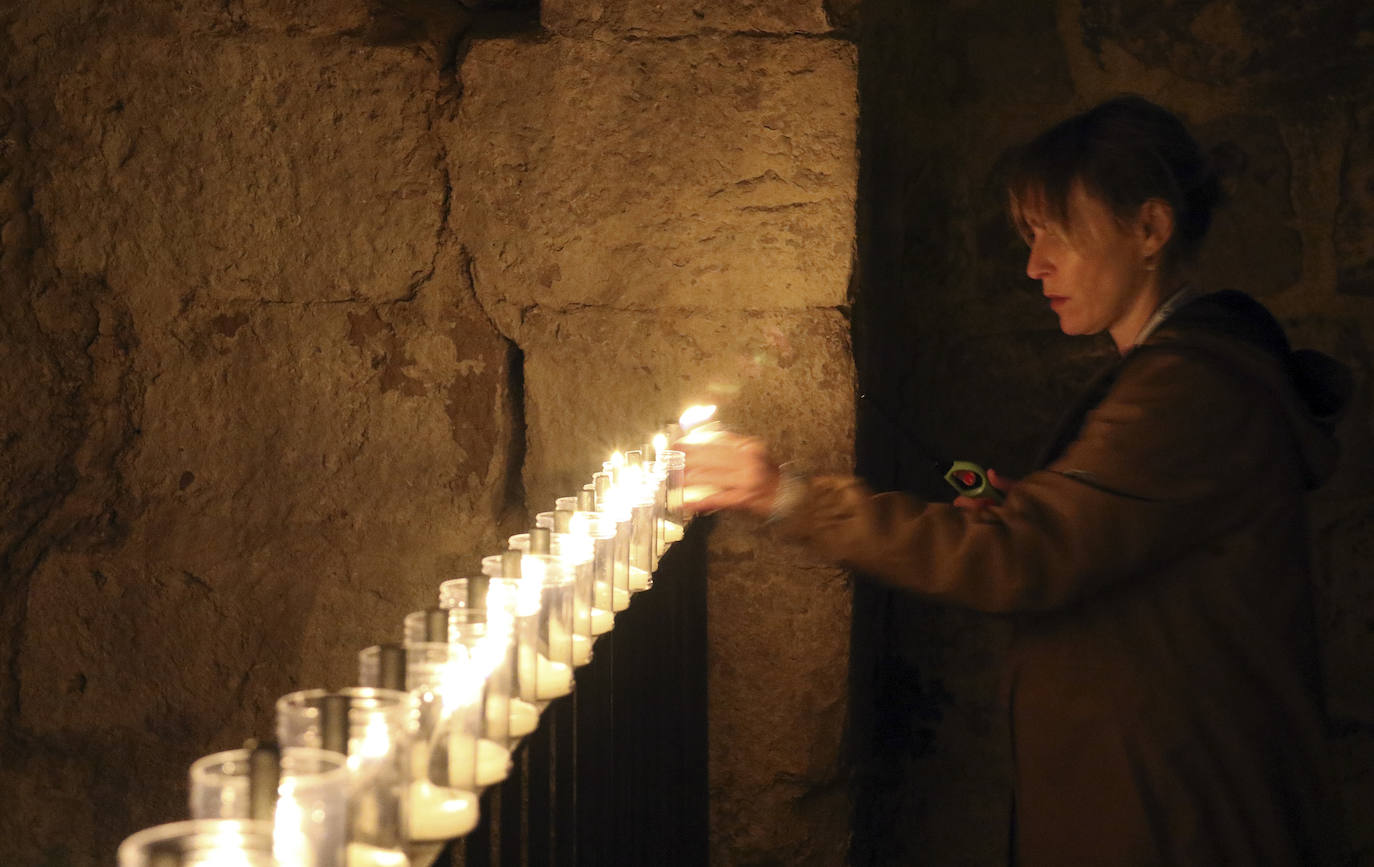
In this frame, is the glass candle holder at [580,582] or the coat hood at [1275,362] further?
the coat hood at [1275,362]

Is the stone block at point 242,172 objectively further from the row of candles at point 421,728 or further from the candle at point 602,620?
the candle at point 602,620

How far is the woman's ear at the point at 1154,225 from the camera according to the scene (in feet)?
6.00

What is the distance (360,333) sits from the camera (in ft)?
8.77

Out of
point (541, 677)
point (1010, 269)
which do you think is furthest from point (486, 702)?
point (1010, 269)

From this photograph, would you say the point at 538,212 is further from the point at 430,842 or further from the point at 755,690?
the point at 430,842

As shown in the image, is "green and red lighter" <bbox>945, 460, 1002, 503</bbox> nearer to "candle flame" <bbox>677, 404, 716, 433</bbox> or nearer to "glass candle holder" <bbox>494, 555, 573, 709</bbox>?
"candle flame" <bbox>677, 404, 716, 433</bbox>

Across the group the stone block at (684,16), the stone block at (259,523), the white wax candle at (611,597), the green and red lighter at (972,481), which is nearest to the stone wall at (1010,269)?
the stone block at (684,16)

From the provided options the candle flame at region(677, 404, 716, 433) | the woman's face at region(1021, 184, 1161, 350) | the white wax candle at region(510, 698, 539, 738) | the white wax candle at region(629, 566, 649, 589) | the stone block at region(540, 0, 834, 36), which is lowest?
the white wax candle at region(510, 698, 539, 738)

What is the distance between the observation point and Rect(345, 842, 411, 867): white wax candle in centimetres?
89

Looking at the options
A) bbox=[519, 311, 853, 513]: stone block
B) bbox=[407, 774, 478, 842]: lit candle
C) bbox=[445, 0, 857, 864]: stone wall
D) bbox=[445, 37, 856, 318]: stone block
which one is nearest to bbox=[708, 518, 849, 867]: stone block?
bbox=[445, 0, 857, 864]: stone wall

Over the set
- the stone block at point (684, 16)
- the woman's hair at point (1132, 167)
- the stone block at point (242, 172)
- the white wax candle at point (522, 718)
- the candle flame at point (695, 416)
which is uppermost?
the stone block at point (684, 16)

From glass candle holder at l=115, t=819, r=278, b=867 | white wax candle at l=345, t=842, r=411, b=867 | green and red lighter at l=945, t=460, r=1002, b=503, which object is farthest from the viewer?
green and red lighter at l=945, t=460, r=1002, b=503

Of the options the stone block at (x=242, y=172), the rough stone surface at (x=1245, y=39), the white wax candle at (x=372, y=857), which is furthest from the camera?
the rough stone surface at (x=1245, y=39)

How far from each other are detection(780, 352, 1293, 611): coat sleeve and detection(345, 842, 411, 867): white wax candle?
3.08 feet
